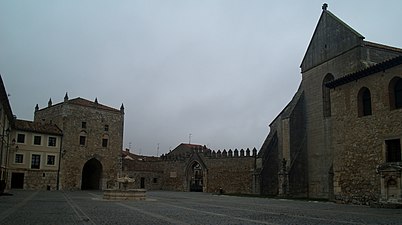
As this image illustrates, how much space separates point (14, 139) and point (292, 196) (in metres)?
28.5

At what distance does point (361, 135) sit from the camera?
863 inches

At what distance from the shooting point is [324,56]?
101 ft

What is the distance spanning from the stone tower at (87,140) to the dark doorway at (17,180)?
14.8ft

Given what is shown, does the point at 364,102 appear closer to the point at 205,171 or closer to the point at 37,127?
the point at 205,171

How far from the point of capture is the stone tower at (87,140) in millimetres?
45594

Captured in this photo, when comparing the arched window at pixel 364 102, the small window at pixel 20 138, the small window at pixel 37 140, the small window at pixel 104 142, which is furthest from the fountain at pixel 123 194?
the small window at pixel 104 142

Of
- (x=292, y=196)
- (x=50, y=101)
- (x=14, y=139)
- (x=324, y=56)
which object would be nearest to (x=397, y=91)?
(x=324, y=56)

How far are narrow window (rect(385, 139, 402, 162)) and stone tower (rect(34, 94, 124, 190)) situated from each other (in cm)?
3558

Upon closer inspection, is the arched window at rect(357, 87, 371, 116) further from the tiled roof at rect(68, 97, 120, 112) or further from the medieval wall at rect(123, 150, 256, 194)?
the tiled roof at rect(68, 97, 120, 112)

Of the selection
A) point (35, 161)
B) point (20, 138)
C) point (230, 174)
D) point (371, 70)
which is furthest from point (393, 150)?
point (20, 138)

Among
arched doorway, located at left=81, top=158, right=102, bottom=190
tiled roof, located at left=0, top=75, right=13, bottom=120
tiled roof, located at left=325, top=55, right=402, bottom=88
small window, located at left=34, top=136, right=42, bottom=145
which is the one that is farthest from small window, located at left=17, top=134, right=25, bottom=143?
tiled roof, located at left=325, top=55, right=402, bottom=88

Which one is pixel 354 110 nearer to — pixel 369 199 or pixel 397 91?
pixel 397 91

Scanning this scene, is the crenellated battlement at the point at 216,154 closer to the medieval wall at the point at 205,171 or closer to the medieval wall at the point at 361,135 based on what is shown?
the medieval wall at the point at 205,171

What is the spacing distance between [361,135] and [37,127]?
114 feet
